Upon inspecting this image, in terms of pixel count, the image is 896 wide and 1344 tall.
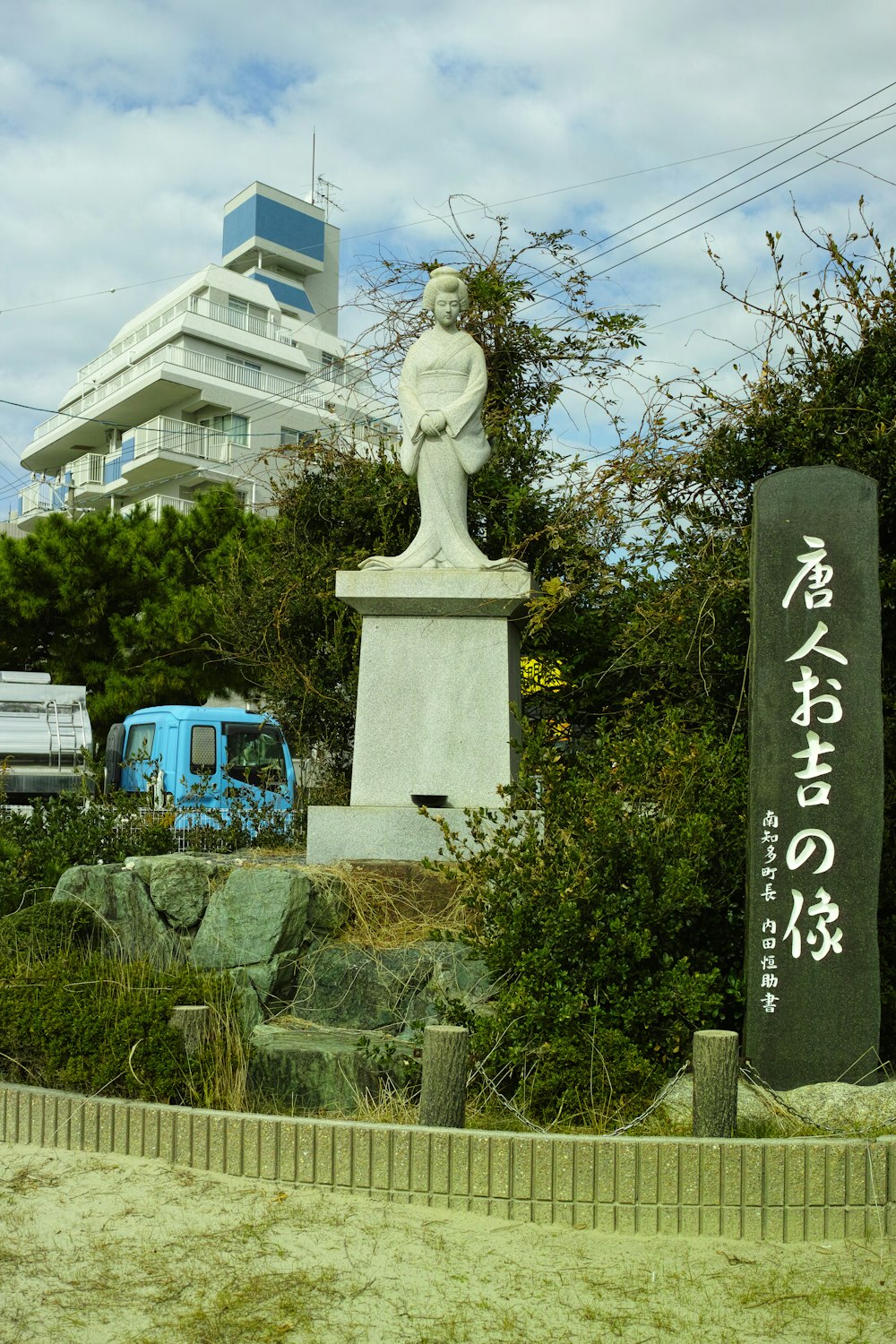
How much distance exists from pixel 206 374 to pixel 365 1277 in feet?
93.4

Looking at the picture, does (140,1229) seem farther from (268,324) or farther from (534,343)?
(268,324)

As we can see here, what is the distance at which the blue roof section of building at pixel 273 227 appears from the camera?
35781 mm

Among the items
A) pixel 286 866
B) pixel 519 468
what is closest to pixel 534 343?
pixel 519 468

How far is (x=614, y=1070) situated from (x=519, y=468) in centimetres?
647

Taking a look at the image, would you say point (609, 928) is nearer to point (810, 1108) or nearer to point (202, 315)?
point (810, 1108)

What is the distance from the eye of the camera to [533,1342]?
9.57ft

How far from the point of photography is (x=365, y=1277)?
322cm

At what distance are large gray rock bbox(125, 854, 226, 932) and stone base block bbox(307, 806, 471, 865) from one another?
25.7 inches

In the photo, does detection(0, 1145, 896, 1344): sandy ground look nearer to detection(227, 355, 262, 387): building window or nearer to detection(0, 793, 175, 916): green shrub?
detection(0, 793, 175, 916): green shrub

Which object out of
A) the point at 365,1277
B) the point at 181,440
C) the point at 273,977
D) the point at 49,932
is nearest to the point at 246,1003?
the point at 273,977

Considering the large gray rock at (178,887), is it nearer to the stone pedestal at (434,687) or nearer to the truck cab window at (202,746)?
the stone pedestal at (434,687)

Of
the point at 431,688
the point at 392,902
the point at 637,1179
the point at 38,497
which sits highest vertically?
the point at 38,497

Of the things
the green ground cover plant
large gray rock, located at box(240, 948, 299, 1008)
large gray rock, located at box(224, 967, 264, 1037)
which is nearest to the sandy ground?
the green ground cover plant

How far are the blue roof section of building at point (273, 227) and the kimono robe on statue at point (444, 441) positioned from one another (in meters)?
31.4
